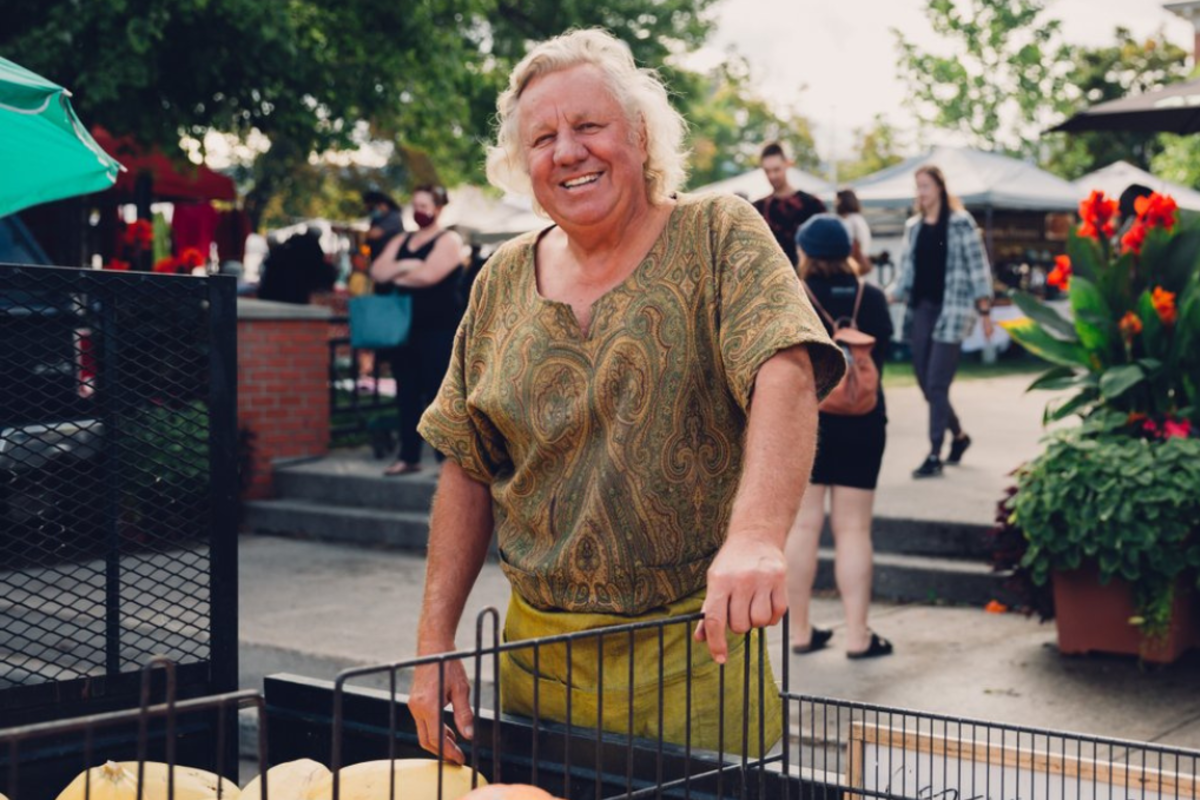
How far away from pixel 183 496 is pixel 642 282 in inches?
33.3

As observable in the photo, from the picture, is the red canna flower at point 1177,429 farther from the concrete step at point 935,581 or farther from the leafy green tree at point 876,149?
the leafy green tree at point 876,149

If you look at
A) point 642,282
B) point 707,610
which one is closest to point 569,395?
point 642,282

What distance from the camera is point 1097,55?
4125cm

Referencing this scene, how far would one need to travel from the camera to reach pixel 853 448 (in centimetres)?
618

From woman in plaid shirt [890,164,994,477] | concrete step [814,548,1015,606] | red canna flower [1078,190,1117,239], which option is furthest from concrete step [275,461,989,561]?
red canna flower [1078,190,1117,239]

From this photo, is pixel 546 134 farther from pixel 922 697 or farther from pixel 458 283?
pixel 458 283

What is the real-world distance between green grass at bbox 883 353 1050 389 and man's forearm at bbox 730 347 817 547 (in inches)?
554

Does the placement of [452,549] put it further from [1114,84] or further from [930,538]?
[1114,84]

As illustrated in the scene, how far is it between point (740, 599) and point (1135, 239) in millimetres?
4845

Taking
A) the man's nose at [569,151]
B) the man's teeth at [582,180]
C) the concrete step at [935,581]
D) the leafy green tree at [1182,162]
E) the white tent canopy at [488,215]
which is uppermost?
the leafy green tree at [1182,162]

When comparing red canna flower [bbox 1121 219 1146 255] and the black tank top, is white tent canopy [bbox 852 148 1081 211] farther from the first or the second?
red canna flower [bbox 1121 219 1146 255]

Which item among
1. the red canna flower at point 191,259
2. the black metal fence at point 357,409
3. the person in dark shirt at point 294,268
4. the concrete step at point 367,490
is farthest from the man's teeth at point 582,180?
the person in dark shirt at point 294,268

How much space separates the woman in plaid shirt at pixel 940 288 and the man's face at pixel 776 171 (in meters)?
1.00

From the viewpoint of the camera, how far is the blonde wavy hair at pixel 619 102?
2.39 meters
